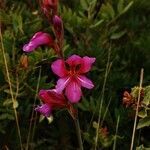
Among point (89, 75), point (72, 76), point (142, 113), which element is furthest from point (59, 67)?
point (89, 75)

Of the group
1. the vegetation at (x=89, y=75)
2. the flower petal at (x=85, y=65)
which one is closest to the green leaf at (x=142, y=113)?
the vegetation at (x=89, y=75)

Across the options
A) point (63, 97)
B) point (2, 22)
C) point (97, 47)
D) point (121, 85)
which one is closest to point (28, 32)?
point (2, 22)

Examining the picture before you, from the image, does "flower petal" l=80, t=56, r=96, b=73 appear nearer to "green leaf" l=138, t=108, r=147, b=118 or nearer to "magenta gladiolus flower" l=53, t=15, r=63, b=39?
"magenta gladiolus flower" l=53, t=15, r=63, b=39

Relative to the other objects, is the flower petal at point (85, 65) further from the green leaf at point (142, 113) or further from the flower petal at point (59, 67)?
the green leaf at point (142, 113)

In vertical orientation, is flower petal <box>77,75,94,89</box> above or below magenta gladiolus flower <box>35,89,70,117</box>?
above

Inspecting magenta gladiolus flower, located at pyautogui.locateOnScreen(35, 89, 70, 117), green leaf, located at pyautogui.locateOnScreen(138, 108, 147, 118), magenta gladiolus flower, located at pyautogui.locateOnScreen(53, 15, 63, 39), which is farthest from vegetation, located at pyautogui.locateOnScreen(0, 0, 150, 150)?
magenta gladiolus flower, located at pyautogui.locateOnScreen(53, 15, 63, 39)

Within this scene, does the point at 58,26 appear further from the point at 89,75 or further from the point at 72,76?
the point at 89,75

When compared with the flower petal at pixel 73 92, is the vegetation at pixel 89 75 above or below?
below
